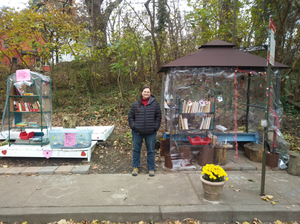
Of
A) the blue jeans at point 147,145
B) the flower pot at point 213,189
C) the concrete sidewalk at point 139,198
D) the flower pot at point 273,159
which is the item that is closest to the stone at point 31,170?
the concrete sidewalk at point 139,198

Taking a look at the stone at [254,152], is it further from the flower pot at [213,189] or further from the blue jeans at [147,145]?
the blue jeans at [147,145]

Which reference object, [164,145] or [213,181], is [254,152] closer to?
[164,145]

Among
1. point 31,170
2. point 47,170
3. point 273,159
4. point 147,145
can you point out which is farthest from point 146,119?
point 273,159

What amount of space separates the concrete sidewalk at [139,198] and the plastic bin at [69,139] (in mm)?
831

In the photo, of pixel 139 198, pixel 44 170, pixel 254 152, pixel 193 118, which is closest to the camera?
pixel 139 198

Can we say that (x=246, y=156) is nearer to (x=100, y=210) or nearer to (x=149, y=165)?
(x=149, y=165)

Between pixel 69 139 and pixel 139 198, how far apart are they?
2.51 m

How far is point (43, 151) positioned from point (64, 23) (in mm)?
7207

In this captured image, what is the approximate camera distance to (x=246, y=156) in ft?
18.4

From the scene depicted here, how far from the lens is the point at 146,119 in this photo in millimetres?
4246

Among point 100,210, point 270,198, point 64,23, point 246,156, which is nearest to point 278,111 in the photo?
point 246,156

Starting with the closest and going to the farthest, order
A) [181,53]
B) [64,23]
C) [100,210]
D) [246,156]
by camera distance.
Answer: [100,210] < [246,156] < [64,23] < [181,53]

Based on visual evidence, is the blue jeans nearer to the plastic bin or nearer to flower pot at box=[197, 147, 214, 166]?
flower pot at box=[197, 147, 214, 166]

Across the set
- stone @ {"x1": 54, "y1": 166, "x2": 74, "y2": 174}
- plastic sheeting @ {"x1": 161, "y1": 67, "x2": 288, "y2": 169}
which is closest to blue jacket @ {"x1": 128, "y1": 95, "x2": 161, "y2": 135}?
plastic sheeting @ {"x1": 161, "y1": 67, "x2": 288, "y2": 169}
